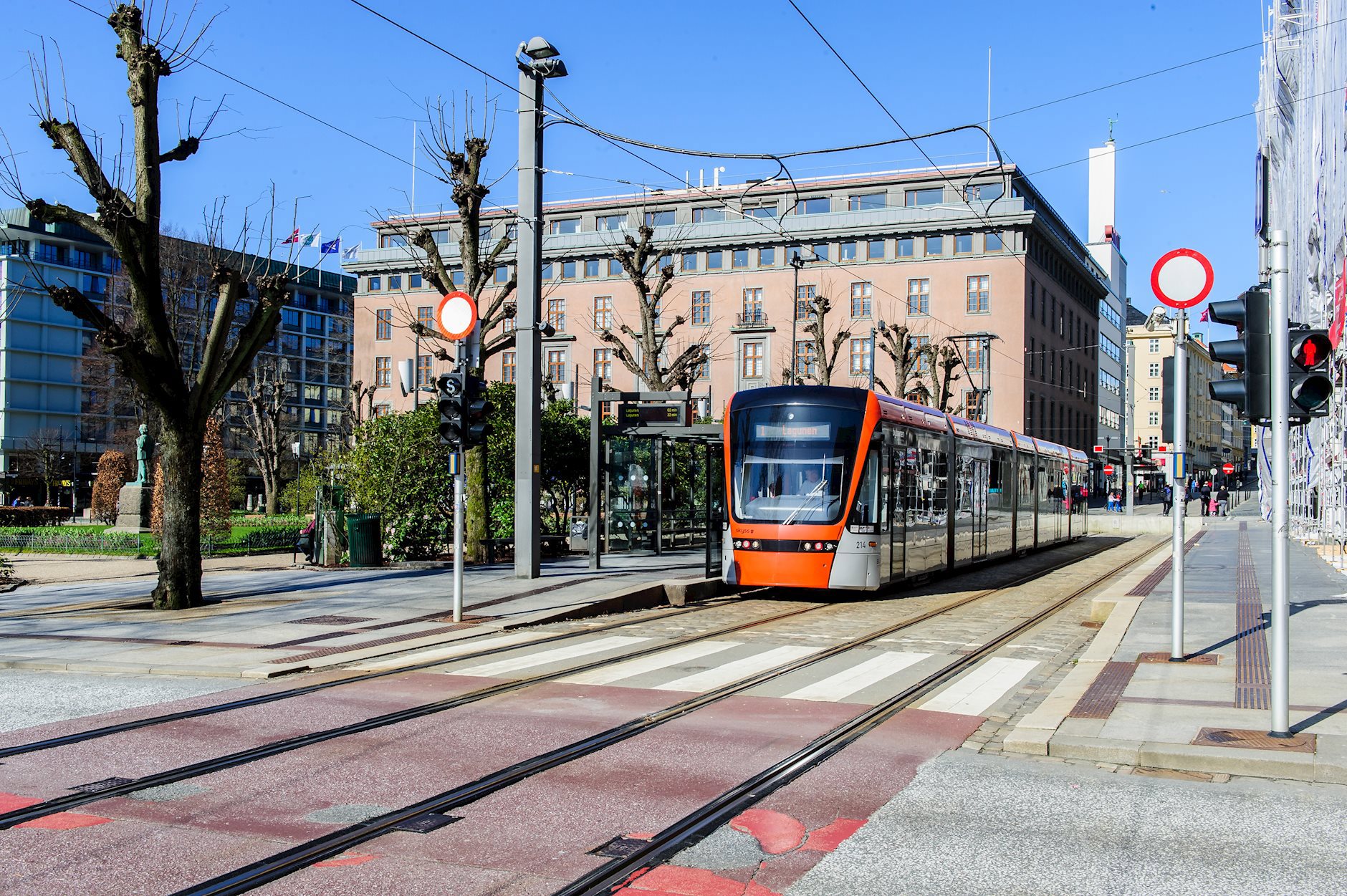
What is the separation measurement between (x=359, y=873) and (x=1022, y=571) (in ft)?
75.2

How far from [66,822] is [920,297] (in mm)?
69588

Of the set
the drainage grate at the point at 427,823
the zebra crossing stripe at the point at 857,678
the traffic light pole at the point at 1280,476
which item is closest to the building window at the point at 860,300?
the zebra crossing stripe at the point at 857,678

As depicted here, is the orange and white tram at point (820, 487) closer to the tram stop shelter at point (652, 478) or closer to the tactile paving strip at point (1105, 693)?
the tram stop shelter at point (652, 478)

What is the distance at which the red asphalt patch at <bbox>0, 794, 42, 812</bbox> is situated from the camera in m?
6.34

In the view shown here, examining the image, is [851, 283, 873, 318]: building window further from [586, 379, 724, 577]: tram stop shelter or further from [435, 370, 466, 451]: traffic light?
[435, 370, 466, 451]: traffic light

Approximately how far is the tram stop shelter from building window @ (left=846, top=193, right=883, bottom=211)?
153ft

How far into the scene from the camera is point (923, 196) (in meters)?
74.6

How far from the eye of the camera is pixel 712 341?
252 ft

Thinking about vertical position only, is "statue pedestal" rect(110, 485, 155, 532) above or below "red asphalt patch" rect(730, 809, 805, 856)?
above

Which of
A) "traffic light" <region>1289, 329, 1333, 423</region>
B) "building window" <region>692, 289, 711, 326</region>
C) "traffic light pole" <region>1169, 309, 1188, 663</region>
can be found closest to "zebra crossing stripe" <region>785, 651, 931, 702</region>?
"traffic light pole" <region>1169, 309, 1188, 663</region>

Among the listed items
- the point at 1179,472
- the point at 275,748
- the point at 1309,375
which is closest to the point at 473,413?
the point at 275,748

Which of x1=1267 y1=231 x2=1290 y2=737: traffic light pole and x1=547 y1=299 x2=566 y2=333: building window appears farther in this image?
x1=547 y1=299 x2=566 y2=333: building window

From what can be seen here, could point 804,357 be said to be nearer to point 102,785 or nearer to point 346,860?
point 102,785

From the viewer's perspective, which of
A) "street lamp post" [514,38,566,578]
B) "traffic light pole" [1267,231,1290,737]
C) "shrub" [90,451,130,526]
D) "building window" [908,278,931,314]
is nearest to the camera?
"traffic light pole" [1267,231,1290,737]
